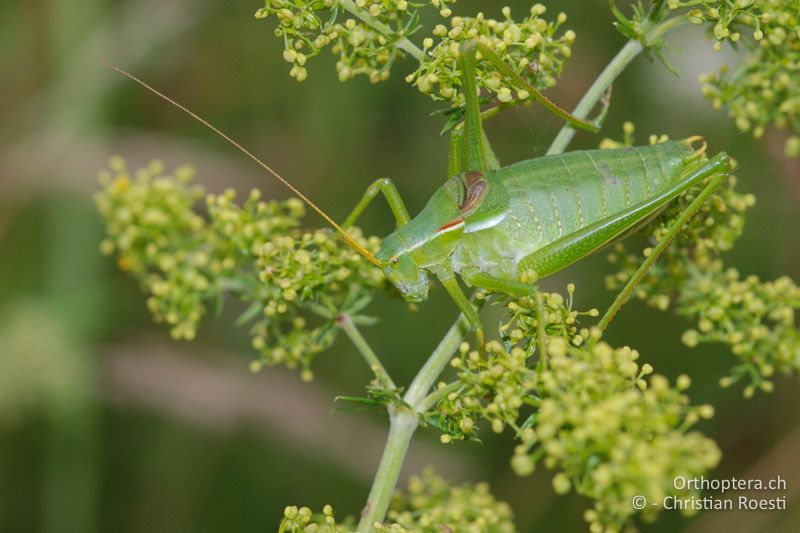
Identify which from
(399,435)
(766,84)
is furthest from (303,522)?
(766,84)

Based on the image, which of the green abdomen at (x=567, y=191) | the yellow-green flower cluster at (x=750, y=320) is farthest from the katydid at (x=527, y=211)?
the yellow-green flower cluster at (x=750, y=320)

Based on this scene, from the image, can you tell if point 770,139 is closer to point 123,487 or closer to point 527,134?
point 527,134

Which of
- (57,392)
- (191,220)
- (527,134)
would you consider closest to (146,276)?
(191,220)

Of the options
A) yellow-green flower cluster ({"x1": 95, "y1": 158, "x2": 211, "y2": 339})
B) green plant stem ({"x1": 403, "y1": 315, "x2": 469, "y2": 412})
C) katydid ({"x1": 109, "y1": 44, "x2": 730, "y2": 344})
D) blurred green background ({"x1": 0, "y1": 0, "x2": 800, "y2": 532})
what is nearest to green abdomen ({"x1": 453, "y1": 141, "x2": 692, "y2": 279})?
katydid ({"x1": 109, "y1": 44, "x2": 730, "y2": 344})

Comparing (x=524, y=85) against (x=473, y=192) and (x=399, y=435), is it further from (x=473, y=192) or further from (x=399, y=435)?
(x=399, y=435)

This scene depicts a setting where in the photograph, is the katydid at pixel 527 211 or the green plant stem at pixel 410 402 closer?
the green plant stem at pixel 410 402

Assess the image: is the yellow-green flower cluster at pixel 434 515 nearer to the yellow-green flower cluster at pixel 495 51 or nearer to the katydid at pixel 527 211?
the katydid at pixel 527 211
